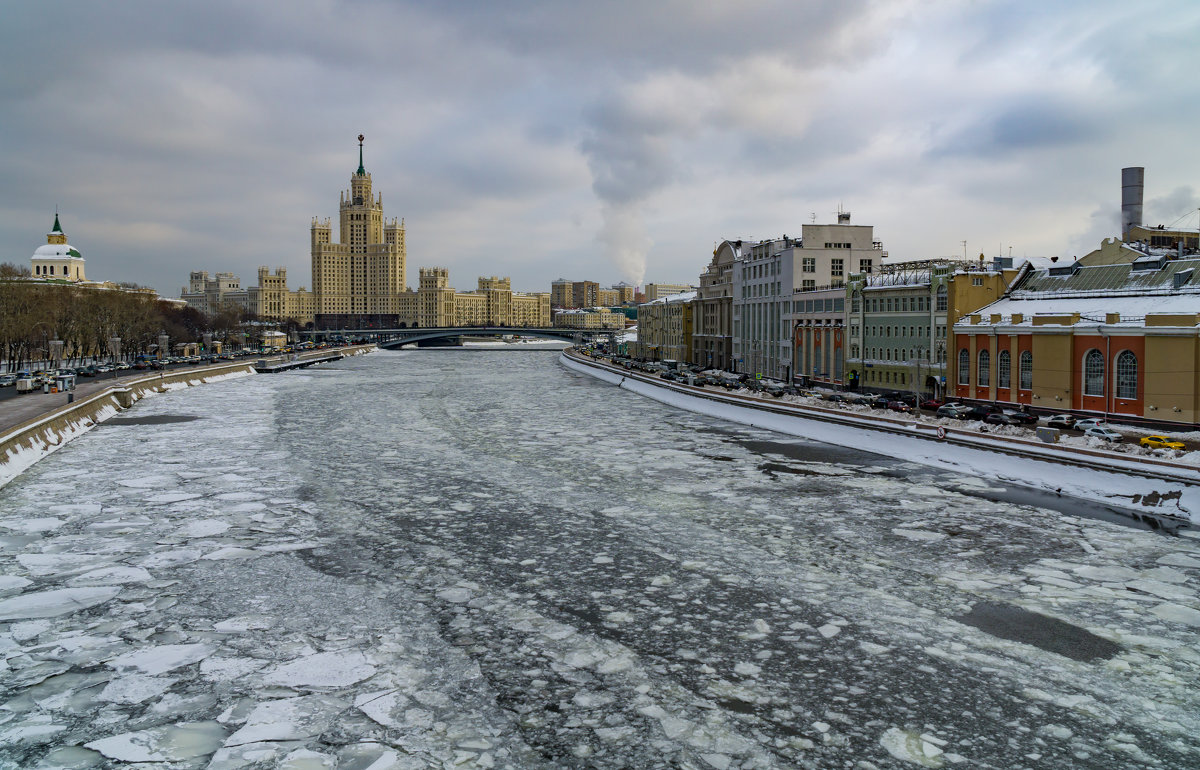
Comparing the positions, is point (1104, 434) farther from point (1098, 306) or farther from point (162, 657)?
point (162, 657)

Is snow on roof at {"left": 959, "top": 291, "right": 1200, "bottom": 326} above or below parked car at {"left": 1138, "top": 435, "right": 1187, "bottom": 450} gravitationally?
above

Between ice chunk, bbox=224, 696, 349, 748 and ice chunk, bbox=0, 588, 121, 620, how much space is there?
484 cm

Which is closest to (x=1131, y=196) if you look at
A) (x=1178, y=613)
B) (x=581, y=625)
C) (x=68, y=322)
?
(x=1178, y=613)

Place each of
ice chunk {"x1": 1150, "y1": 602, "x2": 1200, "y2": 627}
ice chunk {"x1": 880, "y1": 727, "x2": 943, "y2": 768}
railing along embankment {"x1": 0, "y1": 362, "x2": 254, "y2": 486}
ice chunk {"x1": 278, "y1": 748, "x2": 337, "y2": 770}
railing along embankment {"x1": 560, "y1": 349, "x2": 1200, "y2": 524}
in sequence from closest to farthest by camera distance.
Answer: ice chunk {"x1": 278, "y1": 748, "x2": 337, "y2": 770} → ice chunk {"x1": 880, "y1": 727, "x2": 943, "y2": 768} → ice chunk {"x1": 1150, "y1": 602, "x2": 1200, "y2": 627} → railing along embankment {"x1": 560, "y1": 349, "x2": 1200, "y2": 524} → railing along embankment {"x1": 0, "y1": 362, "x2": 254, "y2": 486}

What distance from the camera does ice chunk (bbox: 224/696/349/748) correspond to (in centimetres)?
772

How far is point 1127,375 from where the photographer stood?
106ft

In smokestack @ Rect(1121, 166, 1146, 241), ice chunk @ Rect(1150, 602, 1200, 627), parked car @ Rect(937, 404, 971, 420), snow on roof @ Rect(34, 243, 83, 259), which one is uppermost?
snow on roof @ Rect(34, 243, 83, 259)

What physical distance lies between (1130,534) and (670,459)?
41.8 feet

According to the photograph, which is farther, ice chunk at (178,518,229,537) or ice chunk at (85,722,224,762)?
ice chunk at (178,518,229,537)

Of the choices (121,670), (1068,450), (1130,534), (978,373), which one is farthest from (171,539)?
(978,373)

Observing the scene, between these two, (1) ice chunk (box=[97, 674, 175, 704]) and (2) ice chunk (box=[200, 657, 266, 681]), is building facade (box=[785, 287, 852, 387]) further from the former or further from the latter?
(1) ice chunk (box=[97, 674, 175, 704])

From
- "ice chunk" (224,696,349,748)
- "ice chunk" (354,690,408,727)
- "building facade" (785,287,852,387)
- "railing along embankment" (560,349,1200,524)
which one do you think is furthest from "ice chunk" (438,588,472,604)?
"building facade" (785,287,852,387)

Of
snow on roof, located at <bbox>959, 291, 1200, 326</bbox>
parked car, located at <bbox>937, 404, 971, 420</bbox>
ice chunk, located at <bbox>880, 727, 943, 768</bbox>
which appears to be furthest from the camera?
parked car, located at <bbox>937, 404, 971, 420</bbox>

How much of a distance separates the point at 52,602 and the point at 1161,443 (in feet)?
94.2
